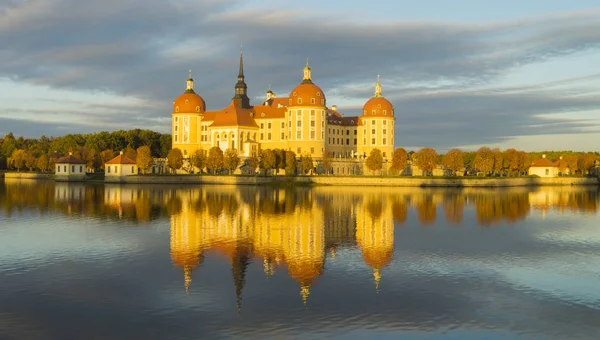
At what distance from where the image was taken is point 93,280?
63.4 ft

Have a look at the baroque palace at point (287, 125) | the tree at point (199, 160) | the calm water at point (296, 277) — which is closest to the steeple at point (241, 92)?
the baroque palace at point (287, 125)

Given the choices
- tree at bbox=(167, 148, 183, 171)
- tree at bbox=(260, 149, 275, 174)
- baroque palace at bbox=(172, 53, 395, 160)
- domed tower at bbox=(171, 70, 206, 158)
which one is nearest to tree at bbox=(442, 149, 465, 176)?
baroque palace at bbox=(172, 53, 395, 160)

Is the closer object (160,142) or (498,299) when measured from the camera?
(498,299)

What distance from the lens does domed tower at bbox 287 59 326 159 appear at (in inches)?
3880

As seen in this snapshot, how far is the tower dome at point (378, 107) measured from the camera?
10488 cm

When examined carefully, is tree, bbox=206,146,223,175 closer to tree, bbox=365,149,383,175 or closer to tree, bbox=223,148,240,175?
tree, bbox=223,148,240,175

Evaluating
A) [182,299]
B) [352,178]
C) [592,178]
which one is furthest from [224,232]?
[592,178]

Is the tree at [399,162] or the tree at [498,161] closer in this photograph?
the tree at [399,162]

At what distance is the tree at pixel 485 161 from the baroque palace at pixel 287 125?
1536 cm

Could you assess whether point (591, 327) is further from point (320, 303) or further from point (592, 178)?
point (592, 178)

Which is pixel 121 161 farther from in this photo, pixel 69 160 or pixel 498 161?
pixel 498 161

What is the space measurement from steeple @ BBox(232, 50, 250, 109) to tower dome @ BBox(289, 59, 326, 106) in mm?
14520

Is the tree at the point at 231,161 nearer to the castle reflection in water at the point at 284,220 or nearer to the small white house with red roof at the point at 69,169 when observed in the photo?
the small white house with red roof at the point at 69,169

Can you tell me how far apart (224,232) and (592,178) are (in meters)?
91.1
